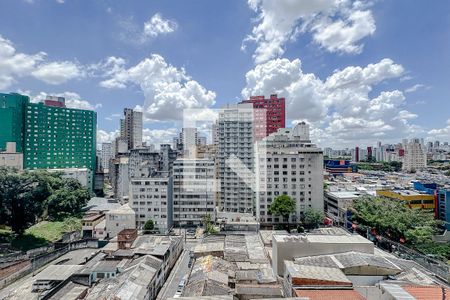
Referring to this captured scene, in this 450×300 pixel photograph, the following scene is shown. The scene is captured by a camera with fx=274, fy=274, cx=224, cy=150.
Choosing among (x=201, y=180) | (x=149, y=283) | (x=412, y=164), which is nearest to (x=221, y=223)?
(x=201, y=180)

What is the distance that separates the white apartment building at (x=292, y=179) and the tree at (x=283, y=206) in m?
1.27

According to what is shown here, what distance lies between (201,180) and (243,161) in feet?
17.6

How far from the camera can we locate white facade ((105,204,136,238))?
22156 mm

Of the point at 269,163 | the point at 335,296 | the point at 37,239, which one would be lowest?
the point at 37,239

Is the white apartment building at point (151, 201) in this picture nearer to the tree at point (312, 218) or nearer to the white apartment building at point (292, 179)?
the white apartment building at point (292, 179)

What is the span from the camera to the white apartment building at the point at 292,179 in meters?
25.0

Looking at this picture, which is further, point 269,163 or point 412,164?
point 412,164

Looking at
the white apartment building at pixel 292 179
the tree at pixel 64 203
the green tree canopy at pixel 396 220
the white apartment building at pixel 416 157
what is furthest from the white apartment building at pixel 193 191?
the white apartment building at pixel 416 157

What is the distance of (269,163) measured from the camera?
25.3 meters

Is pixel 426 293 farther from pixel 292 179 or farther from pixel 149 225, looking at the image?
pixel 149 225

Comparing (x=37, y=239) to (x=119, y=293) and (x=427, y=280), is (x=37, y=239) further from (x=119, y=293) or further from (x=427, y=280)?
(x=427, y=280)

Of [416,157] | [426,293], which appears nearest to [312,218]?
[426,293]

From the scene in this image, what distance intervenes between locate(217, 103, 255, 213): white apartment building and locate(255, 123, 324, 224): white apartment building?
2.42 m

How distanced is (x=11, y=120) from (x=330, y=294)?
1659 inches
